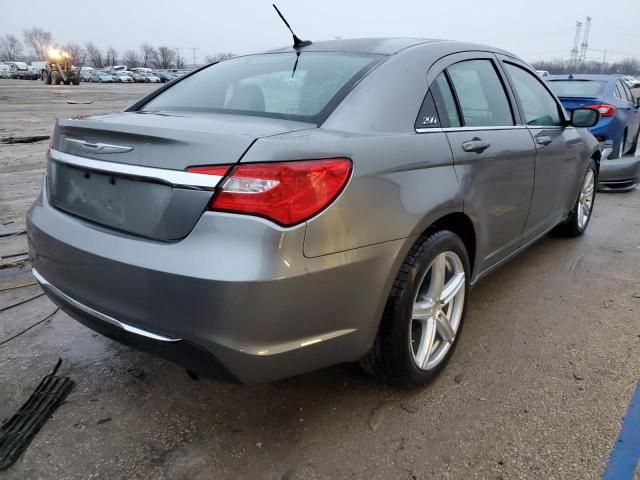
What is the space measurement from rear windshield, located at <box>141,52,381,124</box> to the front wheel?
297 centimetres

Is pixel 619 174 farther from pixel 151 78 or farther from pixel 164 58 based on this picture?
pixel 164 58

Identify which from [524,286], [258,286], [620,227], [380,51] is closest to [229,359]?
[258,286]

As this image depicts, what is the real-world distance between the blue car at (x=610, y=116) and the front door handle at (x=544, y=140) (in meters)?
4.00

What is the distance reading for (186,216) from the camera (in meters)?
1.70

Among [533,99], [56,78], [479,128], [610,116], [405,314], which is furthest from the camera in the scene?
[56,78]

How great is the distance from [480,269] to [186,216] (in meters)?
1.79

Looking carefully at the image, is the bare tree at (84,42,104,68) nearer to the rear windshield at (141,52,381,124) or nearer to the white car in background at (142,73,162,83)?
the white car in background at (142,73,162,83)

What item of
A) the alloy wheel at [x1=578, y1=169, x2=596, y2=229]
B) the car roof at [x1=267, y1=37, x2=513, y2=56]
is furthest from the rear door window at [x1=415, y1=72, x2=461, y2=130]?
the alloy wheel at [x1=578, y1=169, x2=596, y2=229]

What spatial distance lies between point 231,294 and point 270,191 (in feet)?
1.17

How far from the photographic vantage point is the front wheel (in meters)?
4.54

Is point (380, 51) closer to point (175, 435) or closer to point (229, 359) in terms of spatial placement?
point (229, 359)

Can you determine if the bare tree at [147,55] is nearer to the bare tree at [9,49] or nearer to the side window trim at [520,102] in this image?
the bare tree at [9,49]

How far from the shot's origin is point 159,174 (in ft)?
5.72

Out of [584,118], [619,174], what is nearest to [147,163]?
[584,118]
